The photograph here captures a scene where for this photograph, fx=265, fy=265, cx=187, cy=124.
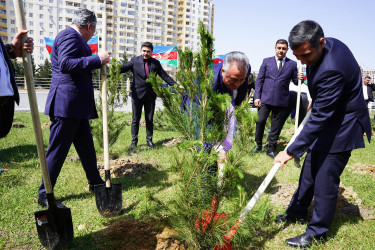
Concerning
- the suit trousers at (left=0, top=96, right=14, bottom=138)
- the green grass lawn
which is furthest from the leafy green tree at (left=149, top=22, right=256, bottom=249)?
the suit trousers at (left=0, top=96, right=14, bottom=138)

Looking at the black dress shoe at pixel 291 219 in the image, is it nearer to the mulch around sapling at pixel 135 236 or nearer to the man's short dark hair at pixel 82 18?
the mulch around sapling at pixel 135 236

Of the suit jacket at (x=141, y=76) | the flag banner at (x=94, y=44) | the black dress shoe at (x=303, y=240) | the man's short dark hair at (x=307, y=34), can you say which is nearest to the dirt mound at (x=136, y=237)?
the black dress shoe at (x=303, y=240)

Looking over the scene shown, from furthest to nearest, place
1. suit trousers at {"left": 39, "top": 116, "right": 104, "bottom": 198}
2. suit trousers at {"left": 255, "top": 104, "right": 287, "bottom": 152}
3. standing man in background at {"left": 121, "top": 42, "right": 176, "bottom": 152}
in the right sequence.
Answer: standing man in background at {"left": 121, "top": 42, "right": 176, "bottom": 152} → suit trousers at {"left": 255, "top": 104, "right": 287, "bottom": 152} → suit trousers at {"left": 39, "top": 116, "right": 104, "bottom": 198}

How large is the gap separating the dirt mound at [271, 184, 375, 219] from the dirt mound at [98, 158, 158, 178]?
2.18 m

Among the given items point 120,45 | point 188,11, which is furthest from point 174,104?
point 188,11

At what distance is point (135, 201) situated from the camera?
356 cm

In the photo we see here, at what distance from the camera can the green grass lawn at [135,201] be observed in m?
2.58

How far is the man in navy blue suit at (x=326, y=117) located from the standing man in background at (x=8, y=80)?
2184 mm

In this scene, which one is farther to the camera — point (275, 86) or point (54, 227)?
point (275, 86)

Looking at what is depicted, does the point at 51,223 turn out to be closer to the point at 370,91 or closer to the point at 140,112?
the point at 140,112

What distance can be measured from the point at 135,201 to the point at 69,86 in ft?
5.56

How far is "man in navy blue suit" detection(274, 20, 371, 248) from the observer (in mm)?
2254

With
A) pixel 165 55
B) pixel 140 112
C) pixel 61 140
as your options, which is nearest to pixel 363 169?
pixel 140 112

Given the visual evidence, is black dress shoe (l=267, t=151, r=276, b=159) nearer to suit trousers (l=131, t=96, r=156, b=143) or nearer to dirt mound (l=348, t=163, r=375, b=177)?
dirt mound (l=348, t=163, r=375, b=177)
